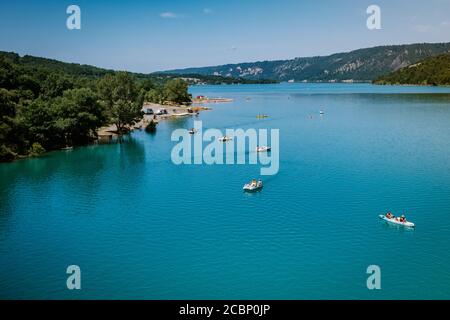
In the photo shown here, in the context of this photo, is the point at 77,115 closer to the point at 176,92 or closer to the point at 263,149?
the point at 263,149

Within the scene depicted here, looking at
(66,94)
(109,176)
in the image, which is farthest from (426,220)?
(66,94)

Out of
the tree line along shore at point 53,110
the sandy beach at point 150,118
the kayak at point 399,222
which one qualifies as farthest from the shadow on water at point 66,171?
the kayak at point 399,222

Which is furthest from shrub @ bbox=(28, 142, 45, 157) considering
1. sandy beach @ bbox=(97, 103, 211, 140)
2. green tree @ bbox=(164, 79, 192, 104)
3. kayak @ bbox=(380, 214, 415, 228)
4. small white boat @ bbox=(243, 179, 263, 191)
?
green tree @ bbox=(164, 79, 192, 104)

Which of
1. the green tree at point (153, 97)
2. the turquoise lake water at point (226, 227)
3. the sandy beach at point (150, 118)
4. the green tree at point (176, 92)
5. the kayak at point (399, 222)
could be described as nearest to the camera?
the turquoise lake water at point (226, 227)

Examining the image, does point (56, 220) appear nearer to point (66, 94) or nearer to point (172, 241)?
point (172, 241)

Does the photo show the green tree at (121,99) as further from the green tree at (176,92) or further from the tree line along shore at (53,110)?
the green tree at (176,92)

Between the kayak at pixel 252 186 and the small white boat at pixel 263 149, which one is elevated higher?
the small white boat at pixel 263 149

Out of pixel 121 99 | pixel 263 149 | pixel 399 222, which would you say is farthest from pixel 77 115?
pixel 399 222
